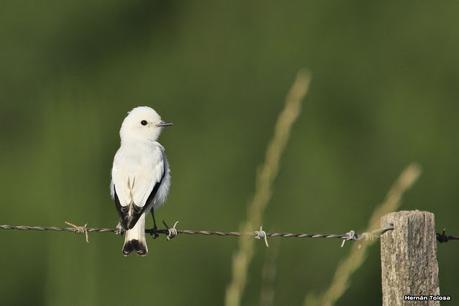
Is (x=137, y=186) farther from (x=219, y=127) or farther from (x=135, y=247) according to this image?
(x=219, y=127)

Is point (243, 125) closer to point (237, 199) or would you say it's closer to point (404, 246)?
point (237, 199)

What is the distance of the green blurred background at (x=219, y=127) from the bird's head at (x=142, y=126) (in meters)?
11.1

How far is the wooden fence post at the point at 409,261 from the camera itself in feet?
17.8

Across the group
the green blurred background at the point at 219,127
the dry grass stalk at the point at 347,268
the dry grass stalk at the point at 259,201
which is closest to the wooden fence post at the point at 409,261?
the dry grass stalk at the point at 347,268

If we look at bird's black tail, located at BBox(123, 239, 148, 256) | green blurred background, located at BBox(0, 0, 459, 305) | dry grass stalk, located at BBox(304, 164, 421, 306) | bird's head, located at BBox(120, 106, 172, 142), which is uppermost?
green blurred background, located at BBox(0, 0, 459, 305)

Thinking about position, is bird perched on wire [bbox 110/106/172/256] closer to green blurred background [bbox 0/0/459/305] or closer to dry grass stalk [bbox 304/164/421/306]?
dry grass stalk [bbox 304/164/421/306]

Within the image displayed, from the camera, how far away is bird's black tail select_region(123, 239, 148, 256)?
320 inches

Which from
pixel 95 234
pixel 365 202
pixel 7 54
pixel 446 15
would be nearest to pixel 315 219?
pixel 365 202

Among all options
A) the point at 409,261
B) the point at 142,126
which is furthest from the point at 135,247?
the point at 409,261

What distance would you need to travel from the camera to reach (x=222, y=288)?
22375 mm

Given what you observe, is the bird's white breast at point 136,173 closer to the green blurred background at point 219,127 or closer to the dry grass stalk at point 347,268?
the dry grass stalk at point 347,268

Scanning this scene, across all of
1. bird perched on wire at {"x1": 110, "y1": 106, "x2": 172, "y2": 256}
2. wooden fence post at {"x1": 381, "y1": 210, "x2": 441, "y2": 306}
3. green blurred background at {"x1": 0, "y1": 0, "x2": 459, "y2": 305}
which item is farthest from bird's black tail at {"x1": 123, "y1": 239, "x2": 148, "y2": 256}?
green blurred background at {"x1": 0, "y1": 0, "x2": 459, "y2": 305}

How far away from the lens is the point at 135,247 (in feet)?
26.8

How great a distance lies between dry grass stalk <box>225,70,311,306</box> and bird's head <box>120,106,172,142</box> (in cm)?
512
